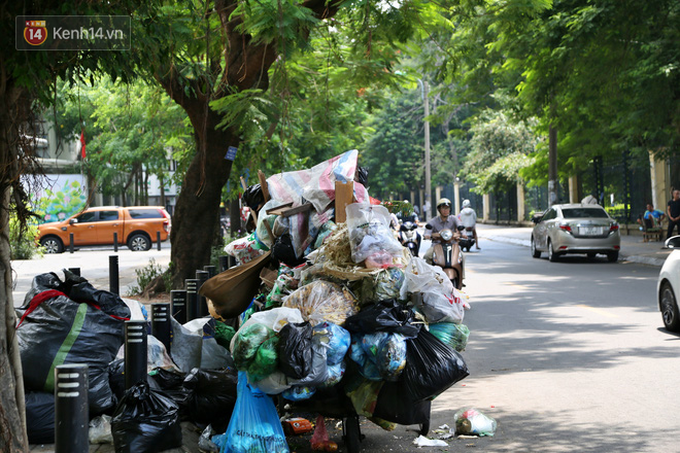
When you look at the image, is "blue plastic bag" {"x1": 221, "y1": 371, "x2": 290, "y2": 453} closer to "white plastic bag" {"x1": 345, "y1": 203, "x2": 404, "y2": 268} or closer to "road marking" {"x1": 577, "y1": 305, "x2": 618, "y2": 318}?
"white plastic bag" {"x1": 345, "y1": 203, "x2": 404, "y2": 268}

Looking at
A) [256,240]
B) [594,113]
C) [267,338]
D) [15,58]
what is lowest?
Answer: [267,338]

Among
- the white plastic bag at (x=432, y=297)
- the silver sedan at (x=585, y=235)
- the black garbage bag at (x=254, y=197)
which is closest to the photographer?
the white plastic bag at (x=432, y=297)

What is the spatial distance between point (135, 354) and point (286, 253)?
1473 millimetres

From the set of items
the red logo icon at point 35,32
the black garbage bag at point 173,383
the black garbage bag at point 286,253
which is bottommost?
the black garbage bag at point 173,383

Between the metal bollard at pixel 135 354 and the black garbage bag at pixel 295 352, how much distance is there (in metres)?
1.25

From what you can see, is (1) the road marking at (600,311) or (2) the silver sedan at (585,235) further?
(2) the silver sedan at (585,235)

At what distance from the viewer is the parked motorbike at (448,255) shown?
42.2 ft

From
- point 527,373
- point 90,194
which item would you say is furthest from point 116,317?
point 527,373

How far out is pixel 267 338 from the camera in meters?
5.14

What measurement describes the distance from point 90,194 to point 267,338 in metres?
1.44

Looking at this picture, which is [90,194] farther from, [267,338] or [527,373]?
[527,373]

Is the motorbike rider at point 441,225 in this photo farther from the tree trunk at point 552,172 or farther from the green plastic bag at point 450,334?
the tree trunk at point 552,172

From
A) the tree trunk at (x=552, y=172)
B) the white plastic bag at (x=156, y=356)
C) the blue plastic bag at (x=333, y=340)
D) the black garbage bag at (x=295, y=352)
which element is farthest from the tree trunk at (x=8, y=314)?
the tree trunk at (x=552, y=172)

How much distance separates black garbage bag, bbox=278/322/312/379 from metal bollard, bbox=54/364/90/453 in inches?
53.7
